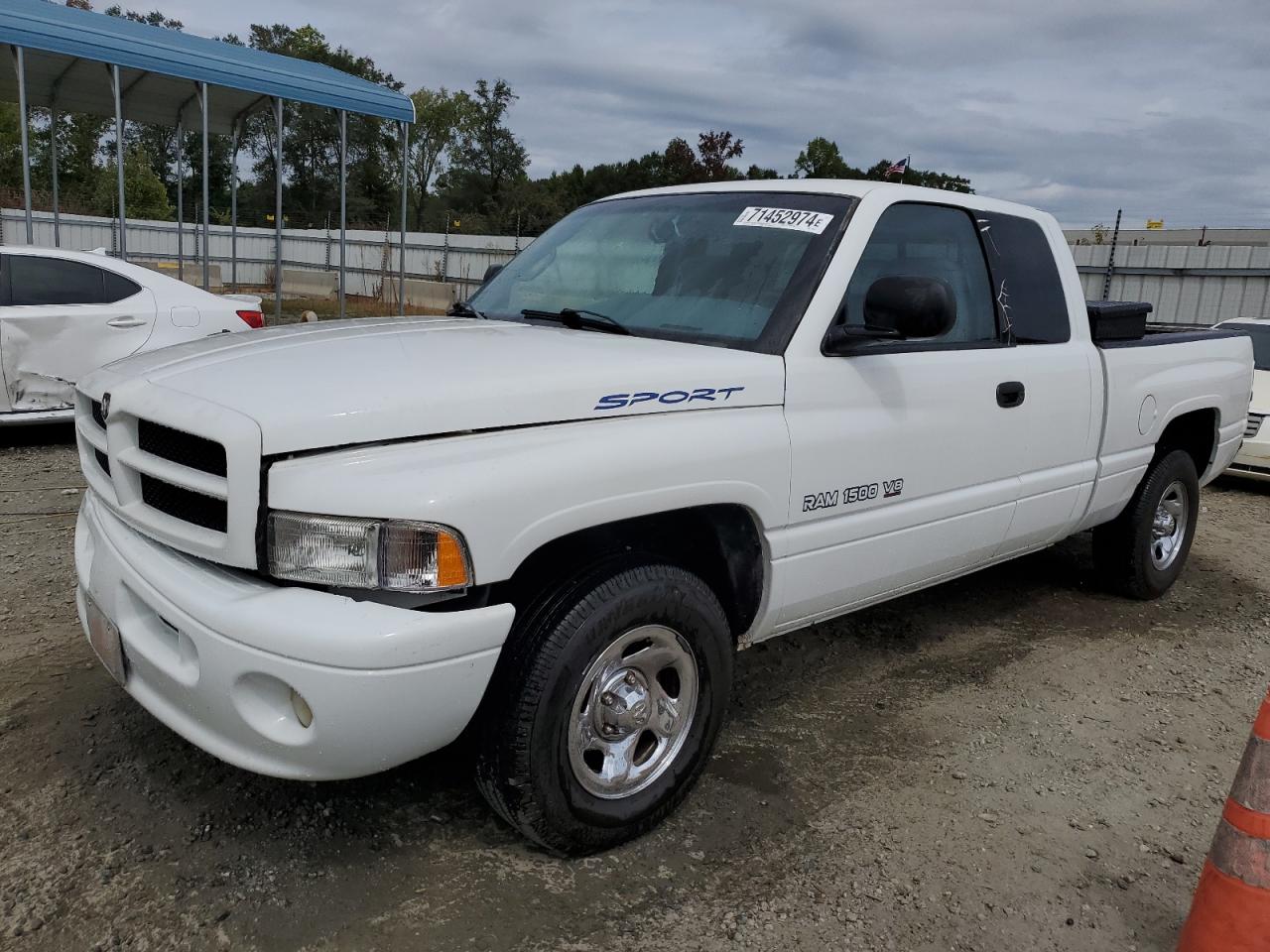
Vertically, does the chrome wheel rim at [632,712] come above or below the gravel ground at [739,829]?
above

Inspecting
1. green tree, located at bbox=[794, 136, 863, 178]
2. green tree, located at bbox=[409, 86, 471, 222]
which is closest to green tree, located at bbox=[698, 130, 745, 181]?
green tree, located at bbox=[794, 136, 863, 178]

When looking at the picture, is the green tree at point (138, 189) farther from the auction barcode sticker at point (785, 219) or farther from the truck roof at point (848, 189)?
the auction barcode sticker at point (785, 219)

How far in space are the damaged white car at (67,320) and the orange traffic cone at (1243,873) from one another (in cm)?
726

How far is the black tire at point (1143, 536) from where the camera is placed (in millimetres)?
4902

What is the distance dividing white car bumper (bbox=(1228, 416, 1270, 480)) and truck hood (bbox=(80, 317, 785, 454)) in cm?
708

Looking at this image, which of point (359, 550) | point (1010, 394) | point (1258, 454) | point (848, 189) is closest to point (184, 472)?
point (359, 550)

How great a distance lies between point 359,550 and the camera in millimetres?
2143

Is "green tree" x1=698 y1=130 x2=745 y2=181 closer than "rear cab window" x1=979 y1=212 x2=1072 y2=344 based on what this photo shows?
No

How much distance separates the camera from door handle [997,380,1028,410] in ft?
12.0

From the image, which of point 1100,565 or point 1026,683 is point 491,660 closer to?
point 1026,683

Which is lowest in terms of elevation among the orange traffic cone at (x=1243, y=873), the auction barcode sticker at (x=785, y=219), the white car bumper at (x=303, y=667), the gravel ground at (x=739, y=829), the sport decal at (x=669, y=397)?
the gravel ground at (x=739, y=829)

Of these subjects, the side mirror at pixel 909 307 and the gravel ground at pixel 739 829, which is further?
the side mirror at pixel 909 307

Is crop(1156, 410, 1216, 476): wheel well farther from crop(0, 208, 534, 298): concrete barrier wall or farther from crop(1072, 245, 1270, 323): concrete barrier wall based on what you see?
crop(0, 208, 534, 298): concrete barrier wall

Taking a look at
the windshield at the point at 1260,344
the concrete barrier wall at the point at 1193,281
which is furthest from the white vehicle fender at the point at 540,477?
the concrete barrier wall at the point at 1193,281
